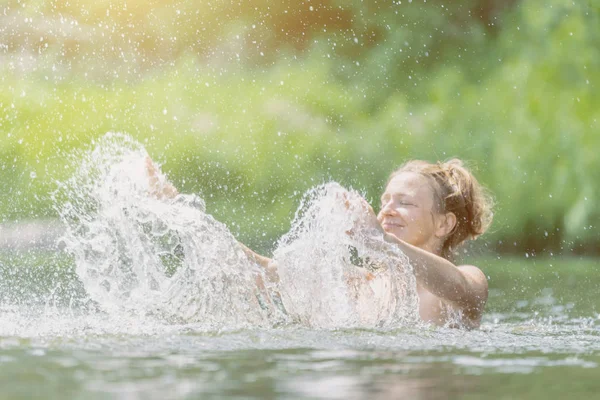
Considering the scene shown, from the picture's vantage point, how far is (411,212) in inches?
169

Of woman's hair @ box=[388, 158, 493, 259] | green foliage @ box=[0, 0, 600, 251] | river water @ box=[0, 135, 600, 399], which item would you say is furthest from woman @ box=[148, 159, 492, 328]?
green foliage @ box=[0, 0, 600, 251]

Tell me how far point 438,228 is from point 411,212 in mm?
Answer: 143

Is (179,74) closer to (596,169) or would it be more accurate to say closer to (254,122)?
(254,122)

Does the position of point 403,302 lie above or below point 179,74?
below

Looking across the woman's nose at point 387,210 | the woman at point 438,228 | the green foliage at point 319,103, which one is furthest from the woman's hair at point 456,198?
the green foliage at point 319,103

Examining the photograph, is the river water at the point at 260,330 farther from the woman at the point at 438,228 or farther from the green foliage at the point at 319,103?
the green foliage at the point at 319,103

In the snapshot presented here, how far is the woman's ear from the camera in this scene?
4367 millimetres

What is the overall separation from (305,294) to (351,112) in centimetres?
1016

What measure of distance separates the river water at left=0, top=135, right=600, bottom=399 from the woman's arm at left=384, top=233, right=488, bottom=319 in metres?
0.05

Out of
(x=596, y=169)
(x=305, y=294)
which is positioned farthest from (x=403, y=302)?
(x=596, y=169)

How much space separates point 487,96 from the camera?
42.1 ft

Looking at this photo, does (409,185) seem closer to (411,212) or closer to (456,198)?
(411,212)

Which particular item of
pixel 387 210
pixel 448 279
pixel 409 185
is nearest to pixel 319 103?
pixel 409 185

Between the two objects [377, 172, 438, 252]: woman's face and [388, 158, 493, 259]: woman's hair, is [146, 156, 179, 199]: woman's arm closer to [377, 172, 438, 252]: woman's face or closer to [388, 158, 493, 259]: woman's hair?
[377, 172, 438, 252]: woman's face
